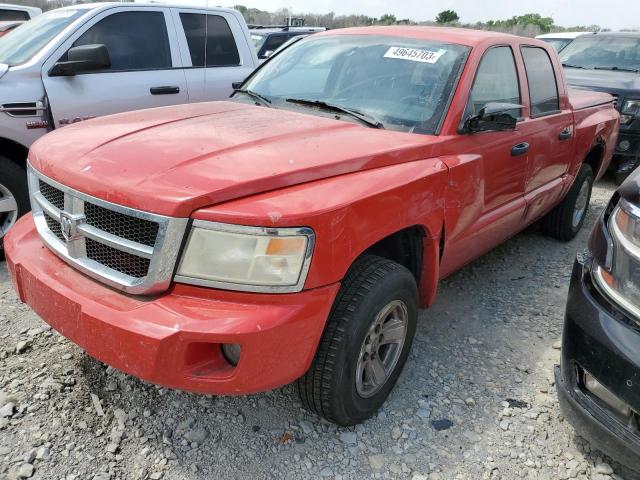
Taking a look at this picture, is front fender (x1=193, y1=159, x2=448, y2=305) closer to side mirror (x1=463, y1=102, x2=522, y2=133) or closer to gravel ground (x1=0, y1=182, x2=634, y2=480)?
side mirror (x1=463, y1=102, x2=522, y2=133)

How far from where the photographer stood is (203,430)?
2391 mm

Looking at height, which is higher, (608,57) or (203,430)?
(608,57)

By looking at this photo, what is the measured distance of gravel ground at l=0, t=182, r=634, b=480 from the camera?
2229 millimetres

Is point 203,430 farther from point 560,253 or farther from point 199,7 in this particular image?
point 199,7

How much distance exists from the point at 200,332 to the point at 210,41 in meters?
4.14

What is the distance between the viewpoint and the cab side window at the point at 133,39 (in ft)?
14.8

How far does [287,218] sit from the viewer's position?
6.13ft

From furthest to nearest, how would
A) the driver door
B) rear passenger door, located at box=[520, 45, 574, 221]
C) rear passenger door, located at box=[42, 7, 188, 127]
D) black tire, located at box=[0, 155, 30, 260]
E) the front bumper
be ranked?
rear passenger door, located at box=[42, 7, 188, 127]
black tire, located at box=[0, 155, 30, 260]
rear passenger door, located at box=[520, 45, 574, 221]
the driver door
the front bumper

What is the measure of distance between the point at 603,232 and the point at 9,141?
3.85m

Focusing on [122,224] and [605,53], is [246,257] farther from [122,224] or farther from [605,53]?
[605,53]

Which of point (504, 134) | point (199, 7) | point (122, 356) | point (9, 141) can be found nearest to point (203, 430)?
point (122, 356)

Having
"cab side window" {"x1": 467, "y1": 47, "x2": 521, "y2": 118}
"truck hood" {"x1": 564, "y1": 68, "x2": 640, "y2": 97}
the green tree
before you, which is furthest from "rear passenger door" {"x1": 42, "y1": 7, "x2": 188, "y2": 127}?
the green tree

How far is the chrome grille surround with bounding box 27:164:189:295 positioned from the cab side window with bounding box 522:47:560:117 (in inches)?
108

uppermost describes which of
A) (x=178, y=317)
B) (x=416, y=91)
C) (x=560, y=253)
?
(x=416, y=91)
